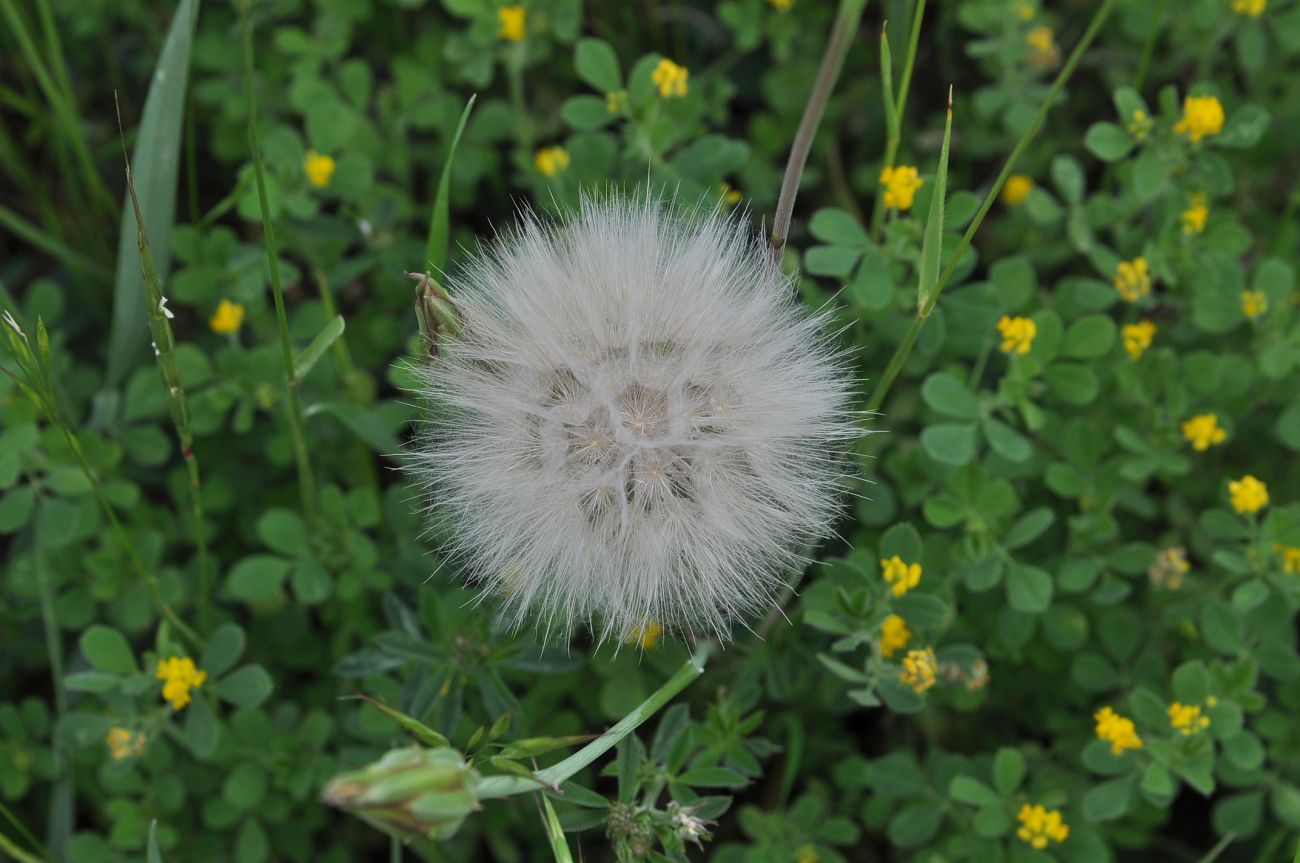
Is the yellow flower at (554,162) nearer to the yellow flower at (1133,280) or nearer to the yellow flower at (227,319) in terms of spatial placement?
the yellow flower at (227,319)

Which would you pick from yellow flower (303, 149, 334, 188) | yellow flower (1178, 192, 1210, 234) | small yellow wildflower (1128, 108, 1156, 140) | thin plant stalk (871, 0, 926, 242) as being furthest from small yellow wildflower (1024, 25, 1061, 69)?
yellow flower (303, 149, 334, 188)

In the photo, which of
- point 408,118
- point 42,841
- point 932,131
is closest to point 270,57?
point 408,118

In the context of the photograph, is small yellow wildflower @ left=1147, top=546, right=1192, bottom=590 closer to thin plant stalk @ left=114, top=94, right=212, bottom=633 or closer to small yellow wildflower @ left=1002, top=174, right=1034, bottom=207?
small yellow wildflower @ left=1002, top=174, right=1034, bottom=207

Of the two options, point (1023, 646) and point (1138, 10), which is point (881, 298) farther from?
point (1138, 10)

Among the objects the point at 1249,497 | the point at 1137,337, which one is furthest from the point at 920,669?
the point at 1137,337

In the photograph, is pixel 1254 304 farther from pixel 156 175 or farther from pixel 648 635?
pixel 156 175

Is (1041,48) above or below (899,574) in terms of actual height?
above
